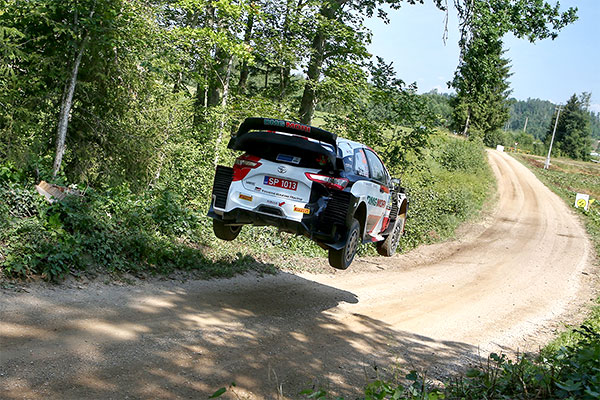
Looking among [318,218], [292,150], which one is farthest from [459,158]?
[318,218]

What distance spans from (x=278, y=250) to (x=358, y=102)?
713 centimetres

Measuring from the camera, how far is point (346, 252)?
8.44m

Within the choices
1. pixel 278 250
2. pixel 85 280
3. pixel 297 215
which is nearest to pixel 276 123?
pixel 297 215

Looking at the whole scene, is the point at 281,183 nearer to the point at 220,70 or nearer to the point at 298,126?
the point at 298,126

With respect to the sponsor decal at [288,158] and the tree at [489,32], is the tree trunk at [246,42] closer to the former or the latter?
the tree at [489,32]

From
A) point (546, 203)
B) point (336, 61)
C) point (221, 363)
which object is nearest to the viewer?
point (221, 363)

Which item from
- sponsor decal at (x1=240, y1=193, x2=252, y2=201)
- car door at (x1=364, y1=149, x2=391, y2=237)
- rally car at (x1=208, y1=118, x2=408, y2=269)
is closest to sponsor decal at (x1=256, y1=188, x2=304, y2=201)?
rally car at (x1=208, y1=118, x2=408, y2=269)

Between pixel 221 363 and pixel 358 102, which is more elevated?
pixel 358 102

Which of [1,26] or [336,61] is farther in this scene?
[336,61]

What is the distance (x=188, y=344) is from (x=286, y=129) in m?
3.49

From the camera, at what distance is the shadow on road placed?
548 centimetres

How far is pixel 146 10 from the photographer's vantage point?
11.8m

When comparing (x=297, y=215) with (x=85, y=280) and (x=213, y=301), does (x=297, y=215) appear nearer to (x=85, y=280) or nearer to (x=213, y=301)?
(x=213, y=301)

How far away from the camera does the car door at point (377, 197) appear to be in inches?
372
